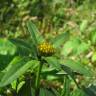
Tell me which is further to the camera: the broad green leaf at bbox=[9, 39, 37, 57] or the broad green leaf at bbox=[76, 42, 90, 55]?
the broad green leaf at bbox=[76, 42, 90, 55]

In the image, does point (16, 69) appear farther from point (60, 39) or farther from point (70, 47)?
point (70, 47)

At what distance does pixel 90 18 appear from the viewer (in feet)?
11.6

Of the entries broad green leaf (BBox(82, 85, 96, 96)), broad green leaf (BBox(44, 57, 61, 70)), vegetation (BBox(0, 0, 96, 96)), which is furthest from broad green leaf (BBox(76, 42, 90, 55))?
broad green leaf (BBox(44, 57, 61, 70))

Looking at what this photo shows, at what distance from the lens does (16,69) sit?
52.0 inches

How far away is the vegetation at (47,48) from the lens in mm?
1387

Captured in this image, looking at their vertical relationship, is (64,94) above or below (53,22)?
above

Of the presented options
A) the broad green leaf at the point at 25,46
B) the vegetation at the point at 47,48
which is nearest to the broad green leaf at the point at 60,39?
the vegetation at the point at 47,48

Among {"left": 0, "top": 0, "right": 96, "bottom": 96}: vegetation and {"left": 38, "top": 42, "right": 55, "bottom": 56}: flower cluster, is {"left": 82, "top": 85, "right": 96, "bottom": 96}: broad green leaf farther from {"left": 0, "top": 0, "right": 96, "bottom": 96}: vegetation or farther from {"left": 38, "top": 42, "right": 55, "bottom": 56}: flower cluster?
{"left": 38, "top": 42, "right": 55, "bottom": 56}: flower cluster

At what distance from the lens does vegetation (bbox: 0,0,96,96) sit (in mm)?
1387

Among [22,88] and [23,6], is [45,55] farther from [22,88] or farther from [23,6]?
[23,6]

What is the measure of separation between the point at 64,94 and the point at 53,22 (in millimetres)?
2176

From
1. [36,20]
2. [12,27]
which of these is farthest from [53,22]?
[12,27]

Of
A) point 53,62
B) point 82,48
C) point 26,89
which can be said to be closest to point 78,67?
point 53,62

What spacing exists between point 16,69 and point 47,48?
0.67 feet
